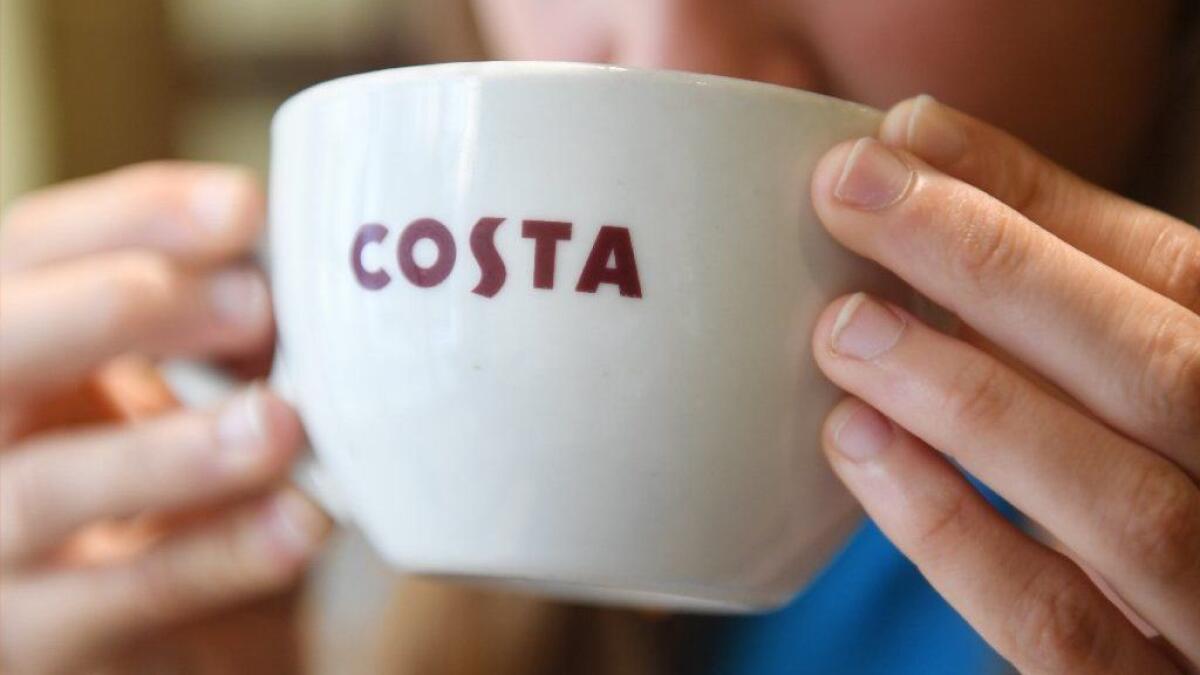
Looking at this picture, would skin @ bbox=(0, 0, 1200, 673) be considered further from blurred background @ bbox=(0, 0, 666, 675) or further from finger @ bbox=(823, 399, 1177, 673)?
blurred background @ bbox=(0, 0, 666, 675)

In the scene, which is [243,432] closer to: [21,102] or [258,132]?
[21,102]

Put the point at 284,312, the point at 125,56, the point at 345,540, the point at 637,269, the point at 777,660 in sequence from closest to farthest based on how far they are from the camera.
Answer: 1. the point at 637,269
2. the point at 284,312
3. the point at 777,660
4. the point at 345,540
5. the point at 125,56

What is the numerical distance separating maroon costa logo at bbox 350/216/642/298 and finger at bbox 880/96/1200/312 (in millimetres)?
162

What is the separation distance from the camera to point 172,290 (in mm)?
550

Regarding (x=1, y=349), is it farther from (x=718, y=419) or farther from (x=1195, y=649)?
(x=1195, y=649)

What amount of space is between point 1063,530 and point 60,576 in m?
0.54

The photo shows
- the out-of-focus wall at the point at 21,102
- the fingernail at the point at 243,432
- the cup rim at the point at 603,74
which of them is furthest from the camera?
the out-of-focus wall at the point at 21,102

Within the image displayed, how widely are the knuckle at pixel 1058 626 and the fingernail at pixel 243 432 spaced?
35cm

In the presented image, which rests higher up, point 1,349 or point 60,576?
point 1,349

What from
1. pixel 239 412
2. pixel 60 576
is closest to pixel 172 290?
pixel 239 412

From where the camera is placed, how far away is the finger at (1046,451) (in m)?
0.42

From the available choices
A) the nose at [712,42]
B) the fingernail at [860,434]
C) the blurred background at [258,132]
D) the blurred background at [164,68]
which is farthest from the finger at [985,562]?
the blurred background at [164,68]

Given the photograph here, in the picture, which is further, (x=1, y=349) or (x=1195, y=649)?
(x=1, y=349)

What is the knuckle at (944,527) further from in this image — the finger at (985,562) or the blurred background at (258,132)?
the blurred background at (258,132)
